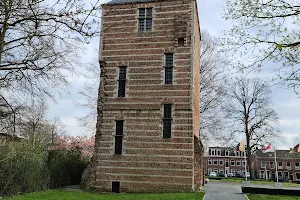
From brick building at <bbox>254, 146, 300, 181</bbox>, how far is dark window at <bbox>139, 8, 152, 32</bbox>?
60069mm

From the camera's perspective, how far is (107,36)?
2105 cm

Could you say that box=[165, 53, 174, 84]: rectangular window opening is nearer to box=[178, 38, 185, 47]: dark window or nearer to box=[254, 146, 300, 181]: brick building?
box=[178, 38, 185, 47]: dark window

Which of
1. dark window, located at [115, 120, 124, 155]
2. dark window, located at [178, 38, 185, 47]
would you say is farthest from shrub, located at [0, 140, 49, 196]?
dark window, located at [178, 38, 185, 47]

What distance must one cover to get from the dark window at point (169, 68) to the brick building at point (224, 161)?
61148 millimetres

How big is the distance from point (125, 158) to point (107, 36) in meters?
8.55

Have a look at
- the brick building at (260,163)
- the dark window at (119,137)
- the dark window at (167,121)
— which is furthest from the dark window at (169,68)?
the brick building at (260,163)

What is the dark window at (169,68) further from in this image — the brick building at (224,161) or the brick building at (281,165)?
the brick building at (224,161)

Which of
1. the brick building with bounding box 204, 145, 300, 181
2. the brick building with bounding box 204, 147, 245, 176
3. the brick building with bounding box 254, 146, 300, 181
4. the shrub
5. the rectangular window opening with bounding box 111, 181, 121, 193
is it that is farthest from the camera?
the brick building with bounding box 204, 147, 245, 176

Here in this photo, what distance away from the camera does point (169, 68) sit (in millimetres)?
19578

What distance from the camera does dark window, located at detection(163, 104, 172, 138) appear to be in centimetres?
1862

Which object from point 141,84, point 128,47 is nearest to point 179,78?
point 141,84

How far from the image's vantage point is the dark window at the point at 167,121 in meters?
18.6

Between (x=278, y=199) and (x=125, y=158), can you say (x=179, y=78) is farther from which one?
(x=278, y=199)

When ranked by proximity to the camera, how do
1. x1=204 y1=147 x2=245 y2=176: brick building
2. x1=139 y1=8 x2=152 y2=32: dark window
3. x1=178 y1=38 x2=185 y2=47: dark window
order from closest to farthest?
x1=178 y1=38 x2=185 y2=47: dark window → x1=139 y1=8 x2=152 y2=32: dark window → x1=204 y1=147 x2=245 y2=176: brick building
